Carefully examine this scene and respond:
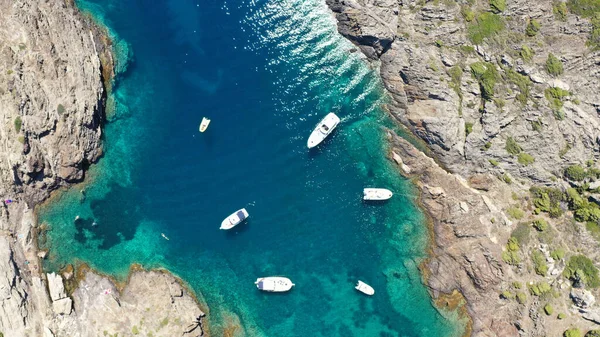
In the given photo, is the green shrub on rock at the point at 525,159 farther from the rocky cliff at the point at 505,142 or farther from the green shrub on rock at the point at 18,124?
the green shrub on rock at the point at 18,124

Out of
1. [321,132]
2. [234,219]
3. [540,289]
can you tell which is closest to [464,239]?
[540,289]

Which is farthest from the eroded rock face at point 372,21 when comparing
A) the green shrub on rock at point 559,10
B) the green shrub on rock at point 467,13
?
the green shrub on rock at point 559,10

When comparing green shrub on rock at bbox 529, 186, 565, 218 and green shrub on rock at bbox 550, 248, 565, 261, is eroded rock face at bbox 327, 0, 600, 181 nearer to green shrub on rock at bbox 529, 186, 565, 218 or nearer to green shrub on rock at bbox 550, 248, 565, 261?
green shrub on rock at bbox 529, 186, 565, 218

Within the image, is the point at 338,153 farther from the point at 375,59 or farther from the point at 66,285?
the point at 66,285

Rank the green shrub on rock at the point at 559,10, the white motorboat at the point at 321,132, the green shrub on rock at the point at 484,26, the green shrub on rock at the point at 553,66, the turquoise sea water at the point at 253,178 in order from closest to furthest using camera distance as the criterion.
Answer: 1. the green shrub on rock at the point at 559,10
2. the green shrub on rock at the point at 553,66
3. the turquoise sea water at the point at 253,178
4. the green shrub on rock at the point at 484,26
5. the white motorboat at the point at 321,132

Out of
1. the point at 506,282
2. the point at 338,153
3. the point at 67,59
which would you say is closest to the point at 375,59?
the point at 338,153

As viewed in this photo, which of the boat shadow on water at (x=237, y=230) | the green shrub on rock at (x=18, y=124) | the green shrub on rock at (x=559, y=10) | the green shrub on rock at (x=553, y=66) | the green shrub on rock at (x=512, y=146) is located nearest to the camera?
the green shrub on rock at (x=18, y=124)

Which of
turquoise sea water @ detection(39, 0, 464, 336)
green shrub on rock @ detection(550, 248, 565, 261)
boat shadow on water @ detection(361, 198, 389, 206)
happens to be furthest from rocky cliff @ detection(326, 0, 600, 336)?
boat shadow on water @ detection(361, 198, 389, 206)

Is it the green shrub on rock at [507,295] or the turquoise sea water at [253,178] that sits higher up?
the turquoise sea water at [253,178]
